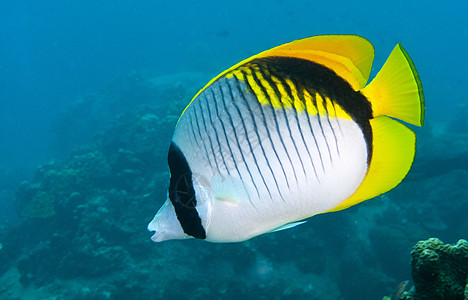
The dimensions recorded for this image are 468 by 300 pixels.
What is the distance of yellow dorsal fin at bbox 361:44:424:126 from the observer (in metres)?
0.70

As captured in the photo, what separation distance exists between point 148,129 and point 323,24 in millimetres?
42983

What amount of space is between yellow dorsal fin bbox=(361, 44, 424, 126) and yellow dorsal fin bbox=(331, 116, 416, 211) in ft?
0.10

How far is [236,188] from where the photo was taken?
2.49 feet

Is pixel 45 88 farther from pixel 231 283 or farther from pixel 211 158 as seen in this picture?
pixel 211 158

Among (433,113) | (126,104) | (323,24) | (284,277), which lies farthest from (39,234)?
(323,24)

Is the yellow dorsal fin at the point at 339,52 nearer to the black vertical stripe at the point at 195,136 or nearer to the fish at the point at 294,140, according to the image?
the fish at the point at 294,140

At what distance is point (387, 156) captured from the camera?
29.8 inches

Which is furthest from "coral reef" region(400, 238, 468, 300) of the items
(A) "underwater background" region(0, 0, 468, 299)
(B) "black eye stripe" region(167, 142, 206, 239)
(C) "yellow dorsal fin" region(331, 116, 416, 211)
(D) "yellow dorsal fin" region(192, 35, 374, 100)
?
(A) "underwater background" region(0, 0, 468, 299)

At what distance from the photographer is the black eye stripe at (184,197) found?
0.80 meters

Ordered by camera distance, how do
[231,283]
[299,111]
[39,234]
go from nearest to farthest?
1. [299,111]
2. [231,283]
3. [39,234]

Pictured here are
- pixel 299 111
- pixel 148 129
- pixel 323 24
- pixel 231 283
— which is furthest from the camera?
pixel 323 24

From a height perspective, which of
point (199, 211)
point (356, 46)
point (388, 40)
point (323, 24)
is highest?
point (323, 24)


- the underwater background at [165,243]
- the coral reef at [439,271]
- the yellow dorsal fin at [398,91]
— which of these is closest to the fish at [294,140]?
the yellow dorsal fin at [398,91]

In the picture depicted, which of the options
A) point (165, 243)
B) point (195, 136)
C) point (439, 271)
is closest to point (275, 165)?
point (195, 136)
